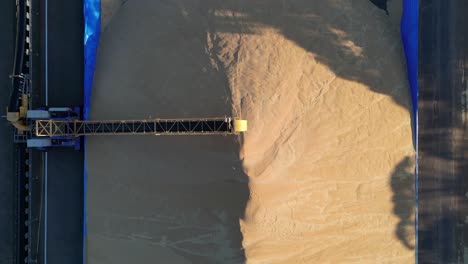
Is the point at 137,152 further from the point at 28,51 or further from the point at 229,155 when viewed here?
the point at 28,51

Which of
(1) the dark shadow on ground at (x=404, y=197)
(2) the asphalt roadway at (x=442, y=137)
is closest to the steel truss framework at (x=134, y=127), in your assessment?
(1) the dark shadow on ground at (x=404, y=197)

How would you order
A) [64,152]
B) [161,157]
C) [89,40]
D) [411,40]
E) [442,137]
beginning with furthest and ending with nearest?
[64,152], [442,137], [89,40], [411,40], [161,157]

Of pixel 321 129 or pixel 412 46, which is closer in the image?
pixel 321 129

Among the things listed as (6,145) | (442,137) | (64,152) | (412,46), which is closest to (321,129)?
(412,46)

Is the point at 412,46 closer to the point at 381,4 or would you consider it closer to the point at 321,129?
the point at 381,4

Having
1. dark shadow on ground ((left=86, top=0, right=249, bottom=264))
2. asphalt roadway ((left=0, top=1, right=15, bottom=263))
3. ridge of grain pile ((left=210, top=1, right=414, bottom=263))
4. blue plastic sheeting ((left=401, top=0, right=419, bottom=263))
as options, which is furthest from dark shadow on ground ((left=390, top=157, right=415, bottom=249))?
asphalt roadway ((left=0, top=1, right=15, bottom=263))

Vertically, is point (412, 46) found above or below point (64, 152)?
above
